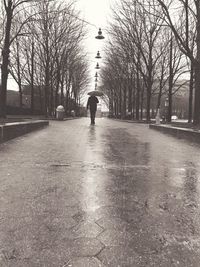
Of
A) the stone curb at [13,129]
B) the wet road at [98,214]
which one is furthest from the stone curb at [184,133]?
the stone curb at [13,129]

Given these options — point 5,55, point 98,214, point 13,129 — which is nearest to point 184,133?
point 13,129

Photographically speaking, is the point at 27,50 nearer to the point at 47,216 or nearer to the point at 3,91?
the point at 3,91

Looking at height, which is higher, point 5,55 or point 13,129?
point 5,55

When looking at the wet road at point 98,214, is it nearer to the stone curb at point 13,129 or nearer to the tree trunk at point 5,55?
the stone curb at point 13,129

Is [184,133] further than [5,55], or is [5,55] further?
[5,55]

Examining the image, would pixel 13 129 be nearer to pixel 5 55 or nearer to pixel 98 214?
pixel 98 214

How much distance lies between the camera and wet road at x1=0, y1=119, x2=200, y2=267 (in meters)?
2.59

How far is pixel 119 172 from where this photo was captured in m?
5.76

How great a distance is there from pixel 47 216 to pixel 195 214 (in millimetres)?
1437

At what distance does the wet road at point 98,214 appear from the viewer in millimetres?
2593

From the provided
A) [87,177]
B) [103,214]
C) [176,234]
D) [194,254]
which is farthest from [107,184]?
[194,254]

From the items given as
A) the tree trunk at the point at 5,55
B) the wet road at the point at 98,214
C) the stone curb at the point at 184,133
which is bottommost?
the wet road at the point at 98,214

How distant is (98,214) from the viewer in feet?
11.6

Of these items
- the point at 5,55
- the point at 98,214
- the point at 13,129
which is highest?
the point at 5,55
